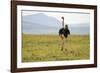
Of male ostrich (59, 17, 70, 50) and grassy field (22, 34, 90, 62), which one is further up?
male ostrich (59, 17, 70, 50)

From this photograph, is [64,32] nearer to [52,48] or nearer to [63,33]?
[63,33]

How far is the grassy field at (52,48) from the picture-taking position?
5.94 ft

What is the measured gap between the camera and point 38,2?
71.6 inches

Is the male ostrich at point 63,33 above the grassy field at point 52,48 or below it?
above

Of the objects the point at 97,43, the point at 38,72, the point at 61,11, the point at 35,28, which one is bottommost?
the point at 38,72

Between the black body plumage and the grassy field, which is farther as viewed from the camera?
the black body plumage

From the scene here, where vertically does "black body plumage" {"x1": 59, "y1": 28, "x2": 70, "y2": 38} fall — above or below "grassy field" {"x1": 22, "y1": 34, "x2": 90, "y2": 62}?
above

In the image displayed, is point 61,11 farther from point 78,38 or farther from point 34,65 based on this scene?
point 34,65

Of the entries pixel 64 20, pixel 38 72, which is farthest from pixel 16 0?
pixel 38 72

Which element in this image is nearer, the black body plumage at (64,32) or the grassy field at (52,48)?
the grassy field at (52,48)

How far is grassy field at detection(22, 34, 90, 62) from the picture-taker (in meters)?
1.81

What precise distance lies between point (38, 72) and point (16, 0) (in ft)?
2.12

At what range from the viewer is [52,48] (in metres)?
1.89

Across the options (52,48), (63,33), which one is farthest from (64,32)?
(52,48)
